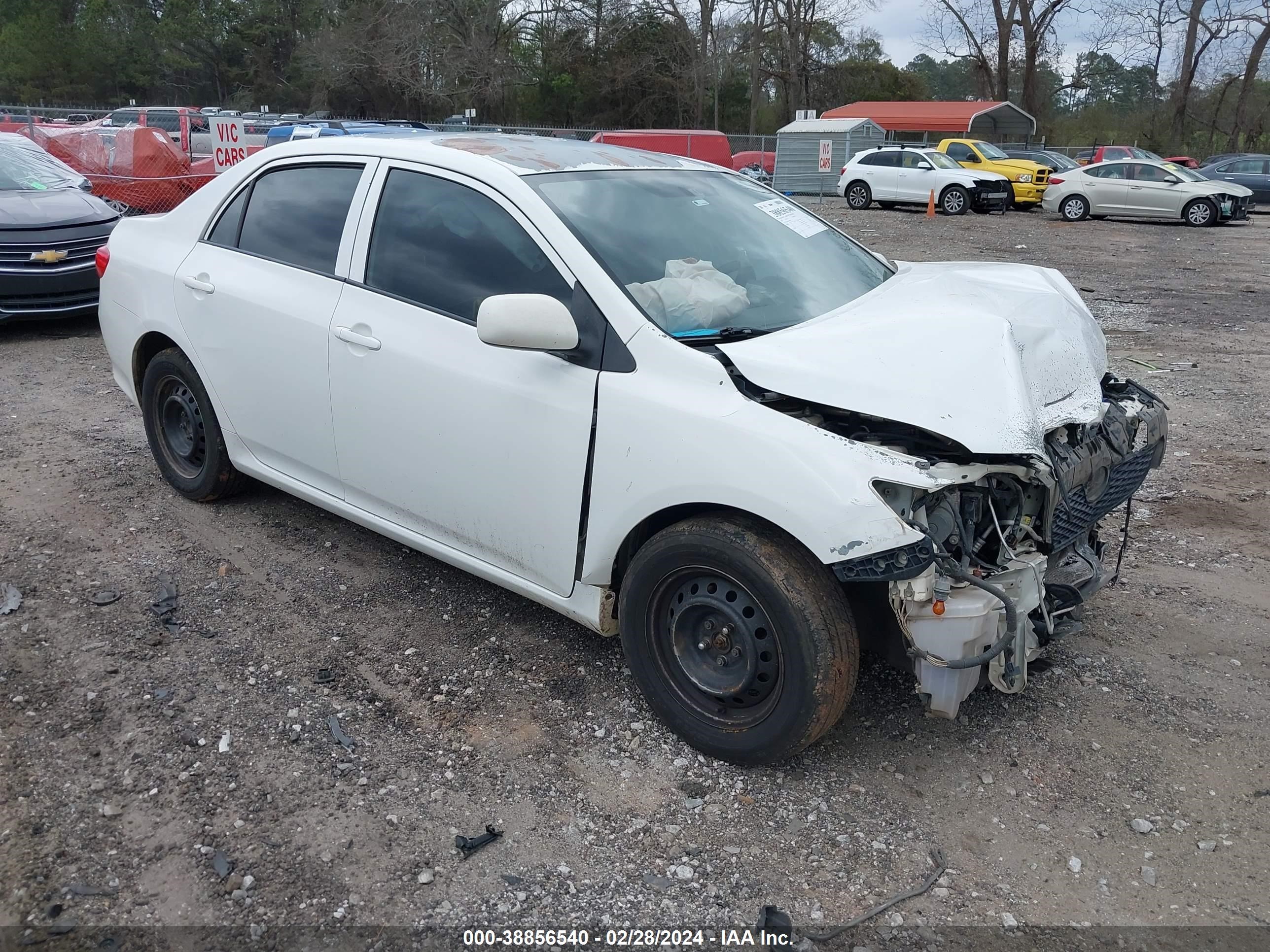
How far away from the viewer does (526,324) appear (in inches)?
121

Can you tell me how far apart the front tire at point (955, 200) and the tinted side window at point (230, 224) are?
71.6 ft

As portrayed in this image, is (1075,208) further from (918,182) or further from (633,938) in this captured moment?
(633,938)

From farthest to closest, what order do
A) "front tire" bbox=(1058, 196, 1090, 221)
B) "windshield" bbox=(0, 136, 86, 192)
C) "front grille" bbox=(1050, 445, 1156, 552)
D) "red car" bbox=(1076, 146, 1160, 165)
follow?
"red car" bbox=(1076, 146, 1160, 165) → "front tire" bbox=(1058, 196, 1090, 221) → "windshield" bbox=(0, 136, 86, 192) → "front grille" bbox=(1050, 445, 1156, 552)

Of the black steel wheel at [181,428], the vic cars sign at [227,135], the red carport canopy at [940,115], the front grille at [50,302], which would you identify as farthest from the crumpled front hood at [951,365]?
the red carport canopy at [940,115]

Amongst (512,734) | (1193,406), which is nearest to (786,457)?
(512,734)

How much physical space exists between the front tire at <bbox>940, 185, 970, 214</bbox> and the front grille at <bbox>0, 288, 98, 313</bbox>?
64.7ft

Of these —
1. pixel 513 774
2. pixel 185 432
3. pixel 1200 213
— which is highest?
pixel 1200 213

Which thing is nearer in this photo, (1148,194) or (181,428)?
(181,428)

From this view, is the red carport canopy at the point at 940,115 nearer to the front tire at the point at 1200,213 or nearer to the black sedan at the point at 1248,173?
the black sedan at the point at 1248,173

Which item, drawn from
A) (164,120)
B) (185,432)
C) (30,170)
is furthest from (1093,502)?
(164,120)

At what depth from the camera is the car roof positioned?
3.70 metres

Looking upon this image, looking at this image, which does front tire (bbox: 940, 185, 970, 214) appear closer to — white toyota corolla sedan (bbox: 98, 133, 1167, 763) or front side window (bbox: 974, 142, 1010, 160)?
front side window (bbox: 974, 142, 1010, 160)

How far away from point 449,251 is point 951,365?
1810 mm

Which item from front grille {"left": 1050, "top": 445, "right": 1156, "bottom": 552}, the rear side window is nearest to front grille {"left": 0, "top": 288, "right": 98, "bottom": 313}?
front grille {"left": 1050, "top": 445, "right": 1156, "bottom": 552}
